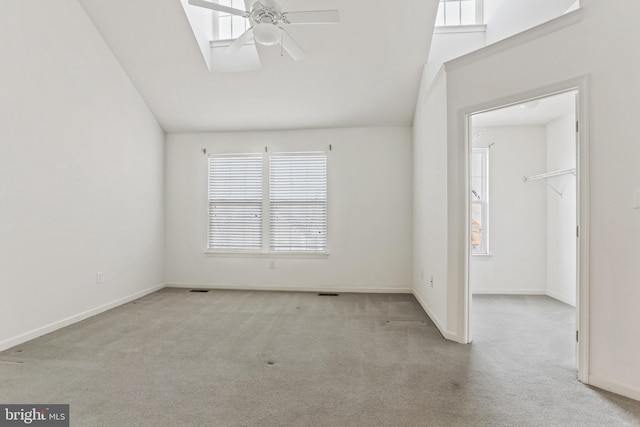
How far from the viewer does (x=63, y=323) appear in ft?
10.8

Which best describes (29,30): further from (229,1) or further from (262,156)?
(262,156)

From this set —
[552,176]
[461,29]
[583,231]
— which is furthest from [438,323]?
[461,29]

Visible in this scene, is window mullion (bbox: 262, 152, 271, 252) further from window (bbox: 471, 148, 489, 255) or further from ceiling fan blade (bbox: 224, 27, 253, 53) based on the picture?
window (bbox: 471, 148, 489, 255)

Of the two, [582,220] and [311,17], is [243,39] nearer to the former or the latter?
[311,17]

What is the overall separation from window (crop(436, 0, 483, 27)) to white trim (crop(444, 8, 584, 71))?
1.69m

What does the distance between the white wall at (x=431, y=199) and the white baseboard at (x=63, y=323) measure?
147 inches

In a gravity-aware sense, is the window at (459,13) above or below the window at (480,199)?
above

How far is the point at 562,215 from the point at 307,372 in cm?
411

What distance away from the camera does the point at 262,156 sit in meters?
5.08

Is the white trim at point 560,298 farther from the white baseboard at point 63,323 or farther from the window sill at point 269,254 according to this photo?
the white baseboard at point 63,323

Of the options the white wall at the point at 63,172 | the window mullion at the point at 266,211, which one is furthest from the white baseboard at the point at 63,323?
the window mullion at the point at 266,211

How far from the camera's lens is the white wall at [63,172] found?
9.11 feet

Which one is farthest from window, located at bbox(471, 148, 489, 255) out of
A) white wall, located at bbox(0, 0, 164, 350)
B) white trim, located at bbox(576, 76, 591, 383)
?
white wall, located at bbox(0, 0, 164, 350)

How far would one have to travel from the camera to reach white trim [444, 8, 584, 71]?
2.25 meters
